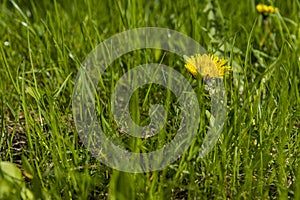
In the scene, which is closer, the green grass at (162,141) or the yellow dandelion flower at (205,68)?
the green grass at (162,141)

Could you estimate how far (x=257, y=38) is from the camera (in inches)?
80.1

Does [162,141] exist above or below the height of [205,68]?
below

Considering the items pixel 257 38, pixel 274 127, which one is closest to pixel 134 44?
pixel 257 38

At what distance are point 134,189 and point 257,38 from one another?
3.59 ft

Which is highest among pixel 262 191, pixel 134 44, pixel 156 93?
pixel 134 44

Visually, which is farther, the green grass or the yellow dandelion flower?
the yellow dandelion flower

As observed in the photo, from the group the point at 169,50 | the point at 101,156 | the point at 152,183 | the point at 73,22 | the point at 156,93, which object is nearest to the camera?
the point at 152,183

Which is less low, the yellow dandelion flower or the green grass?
the yellow dandelion flower

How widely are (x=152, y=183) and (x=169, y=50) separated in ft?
2.81

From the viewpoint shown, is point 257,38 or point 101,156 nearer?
point 101,156

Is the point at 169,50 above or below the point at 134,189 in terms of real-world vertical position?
above

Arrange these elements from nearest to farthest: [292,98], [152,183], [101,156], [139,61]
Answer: [152,183]
[101,156]
[292,98]
[139,61]

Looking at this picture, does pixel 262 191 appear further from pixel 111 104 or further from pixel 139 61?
pixel 139 61

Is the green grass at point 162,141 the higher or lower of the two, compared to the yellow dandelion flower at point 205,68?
lower
